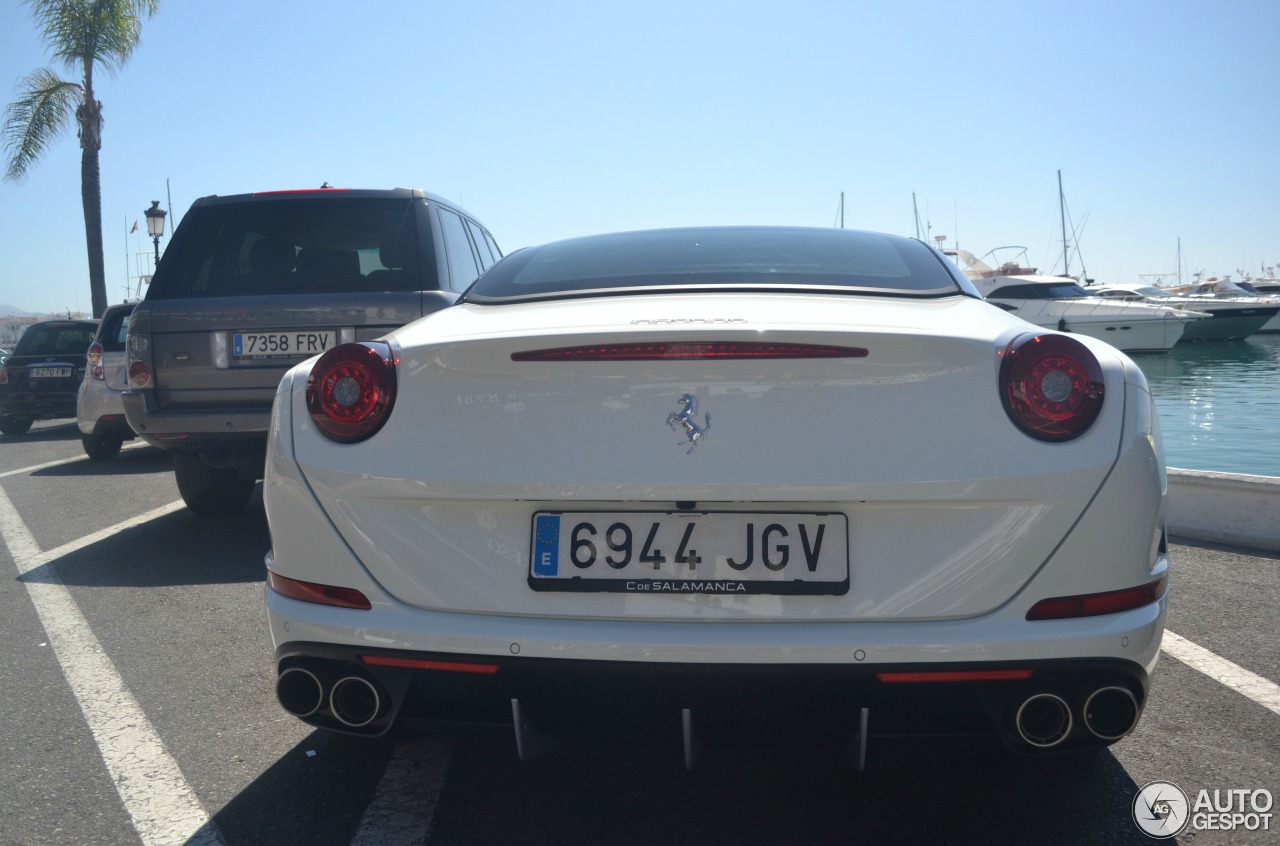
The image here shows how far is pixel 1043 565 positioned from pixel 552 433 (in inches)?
38.9

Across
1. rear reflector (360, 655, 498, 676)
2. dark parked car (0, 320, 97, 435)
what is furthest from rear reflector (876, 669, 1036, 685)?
dark parked car (0, 320, 97, 435)

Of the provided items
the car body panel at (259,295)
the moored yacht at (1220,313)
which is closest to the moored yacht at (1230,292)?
the moored yacht at (1220,313)

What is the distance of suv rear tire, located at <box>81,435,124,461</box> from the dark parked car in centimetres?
489

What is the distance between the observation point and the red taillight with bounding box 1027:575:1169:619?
7.17 feet

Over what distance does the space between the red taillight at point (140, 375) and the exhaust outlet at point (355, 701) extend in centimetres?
380

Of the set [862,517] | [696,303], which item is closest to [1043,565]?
[862,517]

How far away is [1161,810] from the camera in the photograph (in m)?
2.60

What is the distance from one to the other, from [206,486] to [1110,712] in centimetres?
574

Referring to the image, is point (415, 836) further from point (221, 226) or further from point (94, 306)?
point (94, 306)

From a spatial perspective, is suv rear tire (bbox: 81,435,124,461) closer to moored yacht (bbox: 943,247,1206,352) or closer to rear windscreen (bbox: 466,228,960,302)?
rear windscreen (bbox: 466,228,960,302)

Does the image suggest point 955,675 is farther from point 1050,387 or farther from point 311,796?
point 311,796

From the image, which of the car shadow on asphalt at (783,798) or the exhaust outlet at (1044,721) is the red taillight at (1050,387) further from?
the car shadow on asphalt at (783,798)

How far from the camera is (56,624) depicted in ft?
14.4

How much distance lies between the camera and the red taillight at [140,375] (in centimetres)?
566
